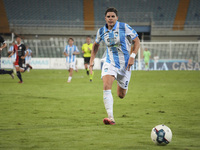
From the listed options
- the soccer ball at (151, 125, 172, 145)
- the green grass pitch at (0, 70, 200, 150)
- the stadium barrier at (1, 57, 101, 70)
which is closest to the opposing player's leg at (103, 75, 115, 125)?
the green grass pitch at (0, 70, 200, 150)

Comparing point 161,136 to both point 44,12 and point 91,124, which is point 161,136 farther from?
point 44,12

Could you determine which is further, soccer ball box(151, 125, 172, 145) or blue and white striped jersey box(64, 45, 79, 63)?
blue and white striped jersey box(64, 45, 79, 63)

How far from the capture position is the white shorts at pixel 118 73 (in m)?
6.58

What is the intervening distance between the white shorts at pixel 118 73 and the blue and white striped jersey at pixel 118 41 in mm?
78

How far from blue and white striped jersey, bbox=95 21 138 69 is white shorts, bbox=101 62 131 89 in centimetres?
8

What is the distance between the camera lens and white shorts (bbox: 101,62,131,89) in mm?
6582

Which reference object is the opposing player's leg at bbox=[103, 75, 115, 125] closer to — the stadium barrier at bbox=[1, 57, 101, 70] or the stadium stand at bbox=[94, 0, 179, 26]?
the stadium barrier at bbox=[1, 57, 101, 70]

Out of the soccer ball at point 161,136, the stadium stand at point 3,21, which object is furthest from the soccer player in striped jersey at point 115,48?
the stadium stand at point 3,21

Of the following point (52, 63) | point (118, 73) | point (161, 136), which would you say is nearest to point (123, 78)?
point (118, 73)

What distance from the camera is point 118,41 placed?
21.7 feet

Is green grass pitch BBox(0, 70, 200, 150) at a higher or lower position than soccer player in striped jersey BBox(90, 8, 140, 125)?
lower

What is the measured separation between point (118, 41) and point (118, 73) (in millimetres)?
618

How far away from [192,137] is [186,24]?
37.2 metres

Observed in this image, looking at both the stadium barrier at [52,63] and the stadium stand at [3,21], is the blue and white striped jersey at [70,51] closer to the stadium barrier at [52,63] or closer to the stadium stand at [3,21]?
the stadium barrier at [52,63]
